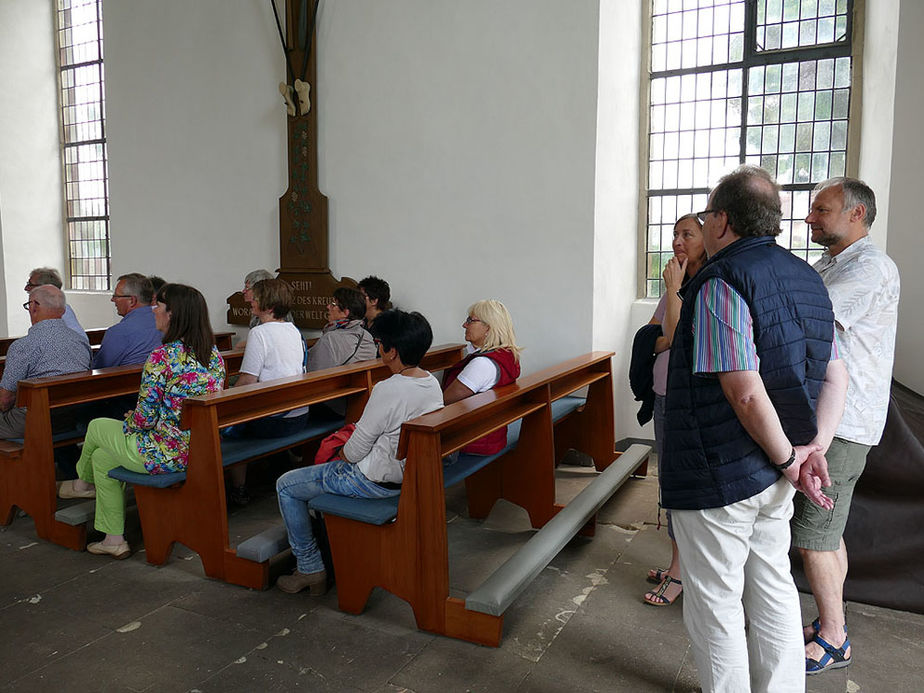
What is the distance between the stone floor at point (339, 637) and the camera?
2.52m

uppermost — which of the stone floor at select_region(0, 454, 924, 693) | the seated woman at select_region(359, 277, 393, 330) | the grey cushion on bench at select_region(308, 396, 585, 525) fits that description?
the seated woman at select_region(359, 277, 393, 330)

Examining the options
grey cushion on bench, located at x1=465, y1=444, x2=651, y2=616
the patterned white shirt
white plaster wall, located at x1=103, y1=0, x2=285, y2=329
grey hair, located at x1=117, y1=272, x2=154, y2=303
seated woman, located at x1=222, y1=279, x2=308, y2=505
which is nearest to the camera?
the patterned white shirt

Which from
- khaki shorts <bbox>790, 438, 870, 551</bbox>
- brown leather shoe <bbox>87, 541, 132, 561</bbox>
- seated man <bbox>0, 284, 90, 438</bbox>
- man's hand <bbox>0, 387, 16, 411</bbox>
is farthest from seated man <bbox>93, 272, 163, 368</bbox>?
khaki shorts <bbox>790, 438, 870, 551</bbox>

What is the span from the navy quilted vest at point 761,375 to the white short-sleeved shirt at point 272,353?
105 inches

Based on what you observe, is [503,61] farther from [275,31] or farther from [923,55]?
[923,55]

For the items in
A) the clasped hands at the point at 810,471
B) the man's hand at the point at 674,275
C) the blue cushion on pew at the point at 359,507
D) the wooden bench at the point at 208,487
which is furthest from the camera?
the wooden bench at the point at 208,487

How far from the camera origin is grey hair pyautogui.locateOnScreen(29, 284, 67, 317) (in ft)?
12.9

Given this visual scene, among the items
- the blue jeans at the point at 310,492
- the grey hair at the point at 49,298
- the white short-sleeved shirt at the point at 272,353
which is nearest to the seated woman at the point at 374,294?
the white short-sleeved shirt at the point at 272,353

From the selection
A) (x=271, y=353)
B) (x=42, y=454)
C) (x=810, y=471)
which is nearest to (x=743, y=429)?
(x=810, y=471)

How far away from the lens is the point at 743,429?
73.7 inches

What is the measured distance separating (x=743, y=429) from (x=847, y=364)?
878 mm

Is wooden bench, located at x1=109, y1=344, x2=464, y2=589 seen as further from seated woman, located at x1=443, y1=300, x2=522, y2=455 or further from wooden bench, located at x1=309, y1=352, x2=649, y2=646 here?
seated woman, located at x1=443, y1=300, x2=522, y2=455

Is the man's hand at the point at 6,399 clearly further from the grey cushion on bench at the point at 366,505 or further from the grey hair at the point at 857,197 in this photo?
the grey hair at the point at 857,197

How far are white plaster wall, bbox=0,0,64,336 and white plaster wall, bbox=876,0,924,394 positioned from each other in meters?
8.78
